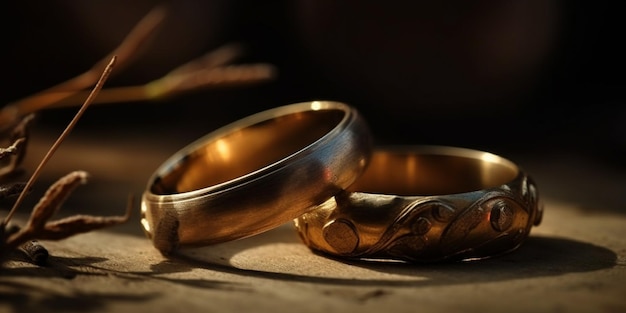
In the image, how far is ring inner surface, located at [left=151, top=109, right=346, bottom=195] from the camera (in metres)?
2.03

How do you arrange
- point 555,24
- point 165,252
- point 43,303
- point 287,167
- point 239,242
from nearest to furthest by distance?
Result: point 43,303 < point 287,167 < point 165,252 < point 239,242 < point 555,24

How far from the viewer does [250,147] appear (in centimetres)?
213

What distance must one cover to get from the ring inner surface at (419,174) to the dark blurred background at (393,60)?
943 millimetres

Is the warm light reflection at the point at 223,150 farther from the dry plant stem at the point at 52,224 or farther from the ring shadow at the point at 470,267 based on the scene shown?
the dry plant stem at the point at 52,224

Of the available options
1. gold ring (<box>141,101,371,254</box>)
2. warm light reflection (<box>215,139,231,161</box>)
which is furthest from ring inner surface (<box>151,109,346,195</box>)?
gold ring (<box>141,101,371,254</box>)

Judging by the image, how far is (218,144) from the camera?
2.10m

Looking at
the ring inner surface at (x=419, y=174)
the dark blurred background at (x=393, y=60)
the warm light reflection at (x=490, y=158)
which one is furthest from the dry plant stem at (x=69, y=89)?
the dark blurred background at (x=393, y=60)

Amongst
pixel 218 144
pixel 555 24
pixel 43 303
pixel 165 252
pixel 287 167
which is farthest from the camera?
pixel 555 24

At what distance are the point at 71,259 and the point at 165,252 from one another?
192mm

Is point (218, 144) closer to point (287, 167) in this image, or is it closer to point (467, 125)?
point (287, 167)

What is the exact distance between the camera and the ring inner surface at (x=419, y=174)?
6.88ft

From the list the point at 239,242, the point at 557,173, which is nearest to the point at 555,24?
the point at 557,173

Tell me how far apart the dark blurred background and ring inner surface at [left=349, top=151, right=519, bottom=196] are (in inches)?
37.1

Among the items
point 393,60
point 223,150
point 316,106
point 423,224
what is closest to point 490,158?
point 316,106
